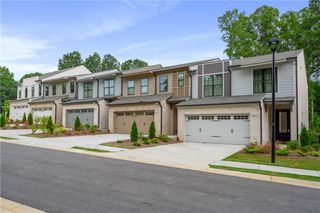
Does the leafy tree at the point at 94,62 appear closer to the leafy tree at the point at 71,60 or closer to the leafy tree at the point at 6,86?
the leafy tree at the point at 71,60

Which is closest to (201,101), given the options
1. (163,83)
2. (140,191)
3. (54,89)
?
(163,83)

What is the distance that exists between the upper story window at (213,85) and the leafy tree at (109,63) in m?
47.0

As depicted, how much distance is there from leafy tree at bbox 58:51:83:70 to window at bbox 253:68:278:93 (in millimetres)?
54613

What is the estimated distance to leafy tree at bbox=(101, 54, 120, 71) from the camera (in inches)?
2522

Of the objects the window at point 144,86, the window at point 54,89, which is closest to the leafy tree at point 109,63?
the window at point 54,89

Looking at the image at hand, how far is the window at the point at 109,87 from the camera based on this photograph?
91.1ft

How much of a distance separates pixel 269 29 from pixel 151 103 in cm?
2265

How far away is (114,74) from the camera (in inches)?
1060

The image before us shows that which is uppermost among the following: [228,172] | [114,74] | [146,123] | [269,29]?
[269,29]

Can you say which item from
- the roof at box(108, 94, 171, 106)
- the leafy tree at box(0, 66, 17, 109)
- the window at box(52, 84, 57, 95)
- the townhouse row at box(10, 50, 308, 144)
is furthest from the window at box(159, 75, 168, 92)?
the leafy tree at box(0, 66, 17, 109)

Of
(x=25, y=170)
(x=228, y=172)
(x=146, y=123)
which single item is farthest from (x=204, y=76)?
(x=25, y=170)

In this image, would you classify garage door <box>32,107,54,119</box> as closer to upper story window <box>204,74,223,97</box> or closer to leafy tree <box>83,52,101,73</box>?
upper story window <box>204,74,223,97</box>

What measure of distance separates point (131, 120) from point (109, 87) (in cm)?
633

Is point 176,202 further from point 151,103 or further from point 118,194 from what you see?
point 151,103
